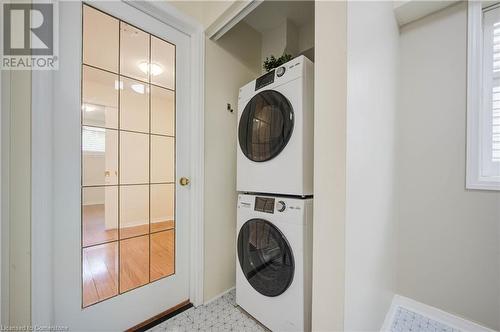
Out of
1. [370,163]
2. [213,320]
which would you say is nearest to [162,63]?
[370,163]

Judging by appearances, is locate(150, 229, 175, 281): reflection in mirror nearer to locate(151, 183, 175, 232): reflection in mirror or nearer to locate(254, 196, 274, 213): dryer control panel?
locate(151, 183, 175, 232): reflection in mirror

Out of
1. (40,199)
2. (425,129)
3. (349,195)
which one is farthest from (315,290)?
(425,129)

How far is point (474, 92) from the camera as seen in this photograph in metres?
1.34

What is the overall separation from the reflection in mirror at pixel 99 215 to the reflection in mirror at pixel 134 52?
2.45 ft

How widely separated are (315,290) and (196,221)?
3.16ft

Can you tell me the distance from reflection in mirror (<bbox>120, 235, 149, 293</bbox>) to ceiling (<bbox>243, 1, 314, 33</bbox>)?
202cm

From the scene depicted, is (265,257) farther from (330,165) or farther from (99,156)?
(99,156)

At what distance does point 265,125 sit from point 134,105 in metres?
0.87

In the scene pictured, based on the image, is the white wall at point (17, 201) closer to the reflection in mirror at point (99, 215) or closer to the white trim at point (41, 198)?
the white trim at point (41, 198)

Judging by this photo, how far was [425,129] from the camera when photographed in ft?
5.00

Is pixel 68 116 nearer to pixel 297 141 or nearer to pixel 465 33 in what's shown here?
pixel 297 141

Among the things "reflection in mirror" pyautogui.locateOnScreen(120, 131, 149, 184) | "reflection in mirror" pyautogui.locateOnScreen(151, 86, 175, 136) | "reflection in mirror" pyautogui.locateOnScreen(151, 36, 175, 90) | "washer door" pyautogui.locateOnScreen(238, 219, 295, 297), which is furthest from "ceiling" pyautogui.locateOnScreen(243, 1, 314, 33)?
"washer door" pyautogui.locateOnScreen(238, 219, 295, 297)

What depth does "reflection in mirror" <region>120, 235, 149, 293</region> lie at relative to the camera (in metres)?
1.26

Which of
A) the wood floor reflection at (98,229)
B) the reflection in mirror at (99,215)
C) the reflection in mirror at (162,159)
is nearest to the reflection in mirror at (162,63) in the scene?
the reflection in mirror at (162,159)
